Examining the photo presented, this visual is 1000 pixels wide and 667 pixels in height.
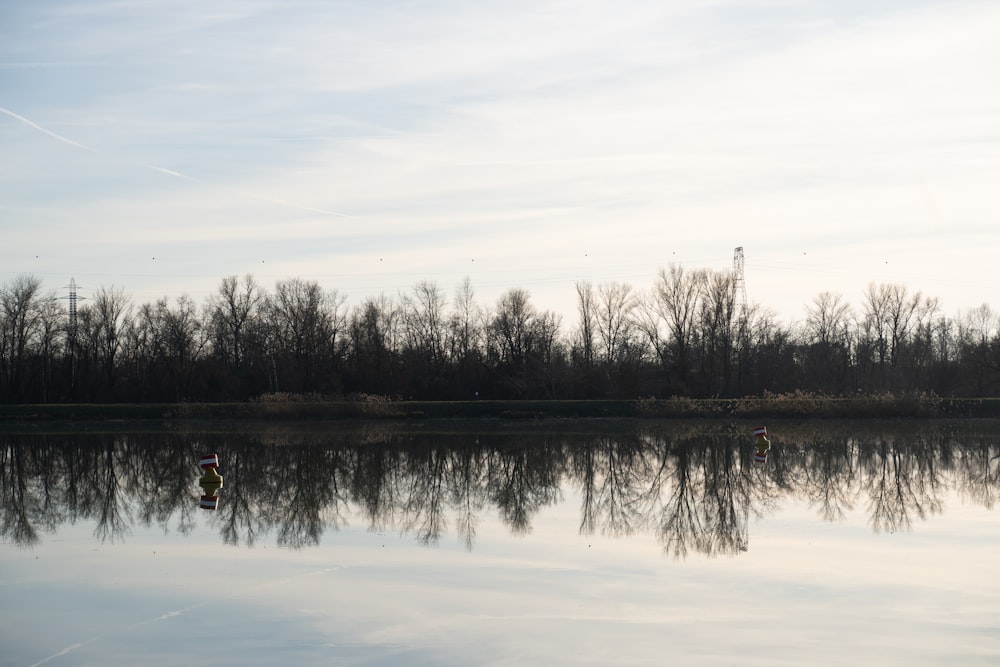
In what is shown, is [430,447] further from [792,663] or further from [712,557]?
[792,663]

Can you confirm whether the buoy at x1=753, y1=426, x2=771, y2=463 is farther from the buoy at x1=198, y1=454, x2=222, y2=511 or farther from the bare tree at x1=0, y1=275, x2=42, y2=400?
the bare tree at x1=0, y1=275, x2=42, y2=400

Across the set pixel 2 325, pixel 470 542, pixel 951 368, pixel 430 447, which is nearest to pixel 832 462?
pixel 430 447

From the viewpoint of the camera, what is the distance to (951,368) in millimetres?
59938

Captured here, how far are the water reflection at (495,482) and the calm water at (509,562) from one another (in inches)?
4.7

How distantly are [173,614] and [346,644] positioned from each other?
2364mm

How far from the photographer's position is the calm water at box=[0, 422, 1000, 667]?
9484 mm

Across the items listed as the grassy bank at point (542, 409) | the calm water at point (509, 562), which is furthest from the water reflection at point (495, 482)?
the grassy bank at point (542, 409)

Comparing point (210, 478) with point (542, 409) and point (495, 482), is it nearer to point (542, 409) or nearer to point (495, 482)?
point (495, 482)

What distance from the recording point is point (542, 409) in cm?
4644

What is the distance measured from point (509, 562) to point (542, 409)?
109ft

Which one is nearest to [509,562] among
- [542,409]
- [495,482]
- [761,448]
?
[495,482]

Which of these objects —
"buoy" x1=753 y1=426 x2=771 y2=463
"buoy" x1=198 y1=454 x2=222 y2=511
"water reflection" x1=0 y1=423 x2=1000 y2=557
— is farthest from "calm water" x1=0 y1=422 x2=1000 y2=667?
"buoy" x1=753 y1=426 x2=771 y2=463

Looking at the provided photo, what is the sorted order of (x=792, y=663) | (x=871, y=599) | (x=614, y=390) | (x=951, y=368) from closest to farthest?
(x=792, y=663) → (x=871, y=599) → (x=614, y=390) → (x=951, y=368)

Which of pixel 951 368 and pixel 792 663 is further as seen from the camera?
pixel 951 368
